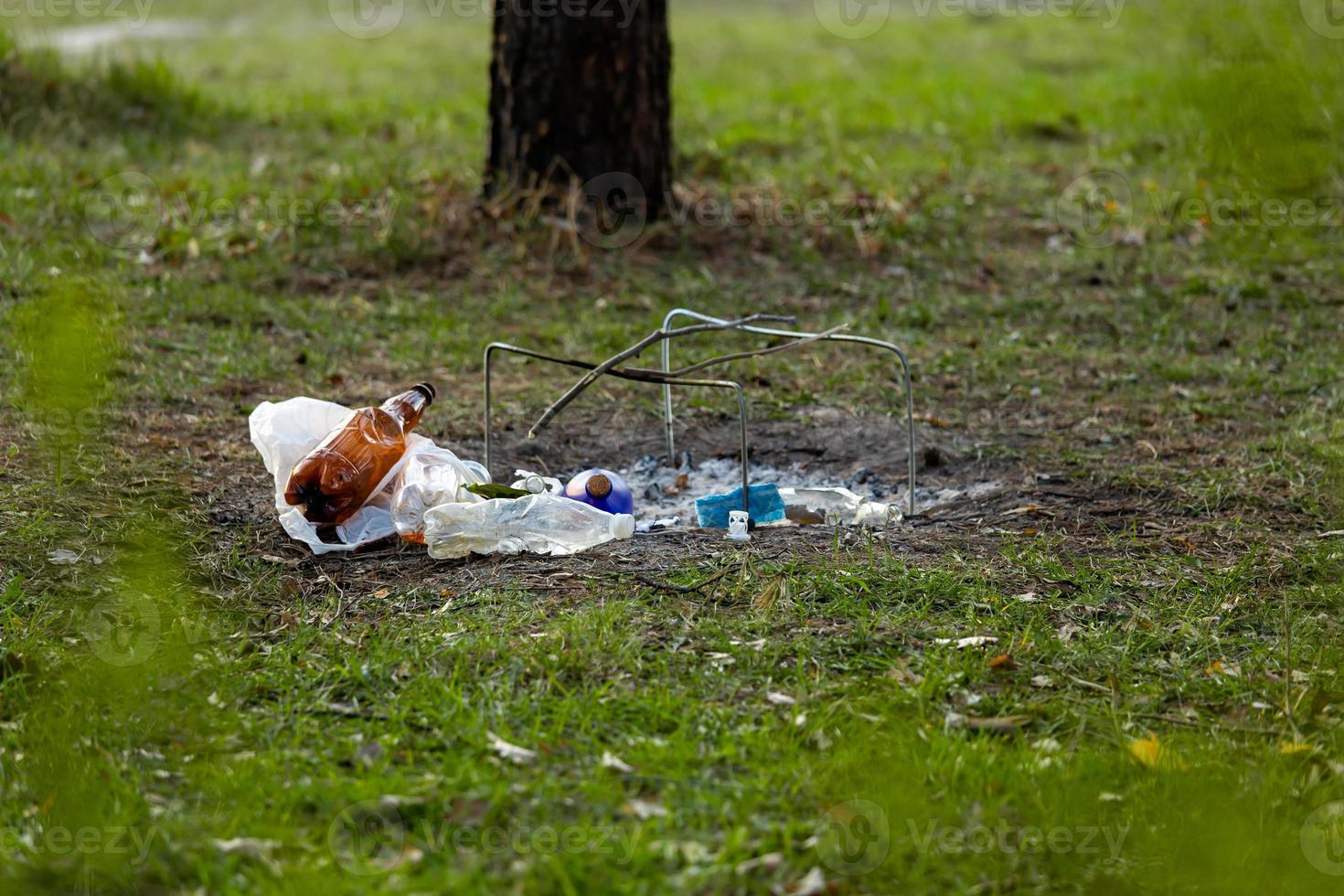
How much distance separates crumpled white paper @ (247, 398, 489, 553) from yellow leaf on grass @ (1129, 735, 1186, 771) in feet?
7.23

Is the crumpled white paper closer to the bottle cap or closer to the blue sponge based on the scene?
the bottle cap

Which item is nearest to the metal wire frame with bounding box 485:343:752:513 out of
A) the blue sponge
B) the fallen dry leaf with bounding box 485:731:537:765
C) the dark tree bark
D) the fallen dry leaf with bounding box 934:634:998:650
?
the blue sponge

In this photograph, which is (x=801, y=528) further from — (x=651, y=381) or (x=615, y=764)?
(x=615, y=764)

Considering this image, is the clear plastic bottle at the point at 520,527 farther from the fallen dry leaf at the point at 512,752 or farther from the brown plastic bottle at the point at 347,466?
the fallen dry leaf at the point at 512,752

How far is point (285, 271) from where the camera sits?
6719mm

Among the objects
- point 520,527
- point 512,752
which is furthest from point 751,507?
point 512,752

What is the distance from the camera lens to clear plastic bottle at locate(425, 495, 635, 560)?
3.83m

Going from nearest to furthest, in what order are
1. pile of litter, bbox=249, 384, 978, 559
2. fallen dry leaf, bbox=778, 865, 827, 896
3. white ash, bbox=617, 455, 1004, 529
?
1. fallen dry leaf, bbox=778, 865, 827, 896
2. pile of litter, bbox=249, 384, 978, 559
3. white ash, bbox=617, 455, 1004, 529

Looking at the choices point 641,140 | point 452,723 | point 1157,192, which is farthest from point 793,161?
point 452,723

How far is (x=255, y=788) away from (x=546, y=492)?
5.10 ft

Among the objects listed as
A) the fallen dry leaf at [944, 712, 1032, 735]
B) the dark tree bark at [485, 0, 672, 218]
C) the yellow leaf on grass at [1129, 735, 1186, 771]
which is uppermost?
the dark tree bark at [485, 0, 672, 218]

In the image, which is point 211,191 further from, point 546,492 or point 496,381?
point 546,492

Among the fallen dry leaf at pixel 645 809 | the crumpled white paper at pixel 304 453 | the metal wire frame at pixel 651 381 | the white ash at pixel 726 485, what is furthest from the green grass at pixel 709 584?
the white ash at pixel 726 485

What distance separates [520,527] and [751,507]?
2.49 ft
